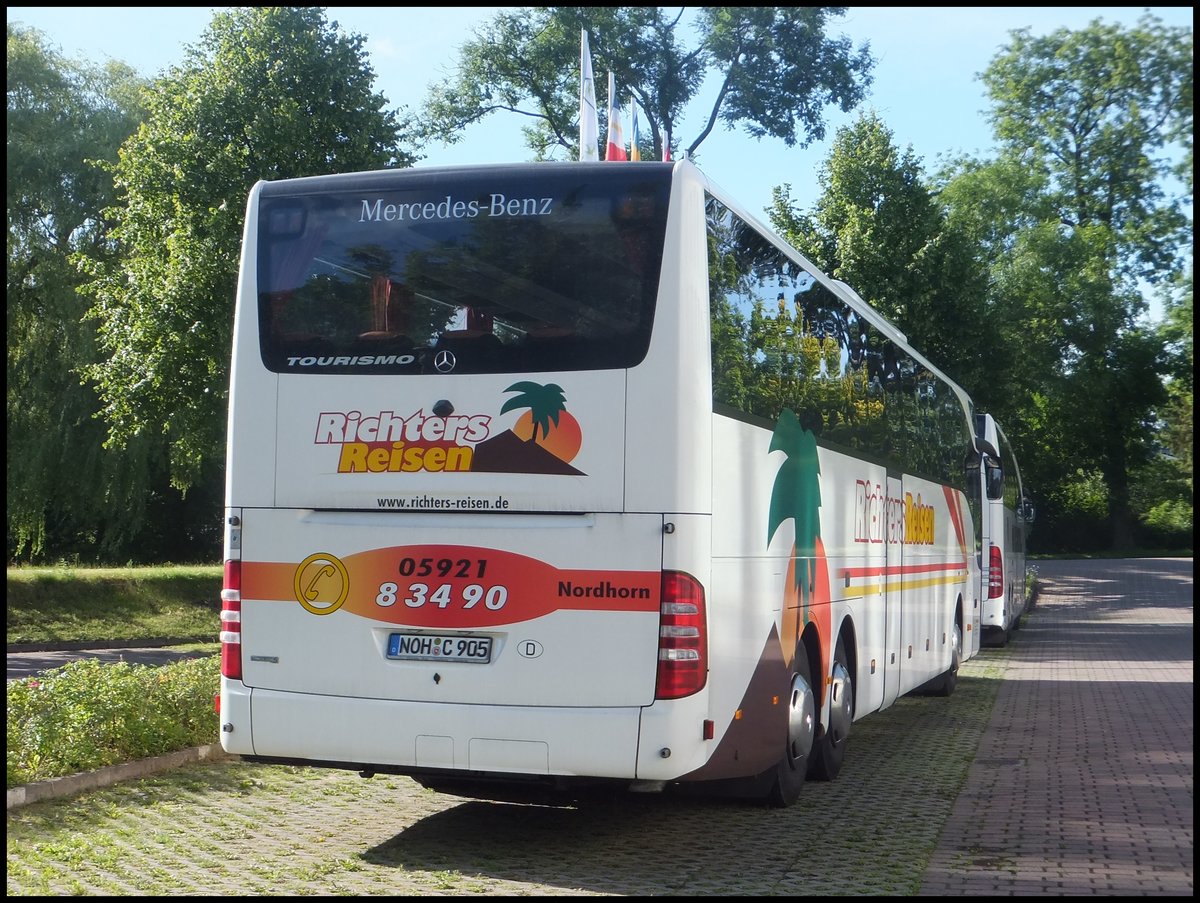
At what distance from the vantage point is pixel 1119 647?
2472 cm

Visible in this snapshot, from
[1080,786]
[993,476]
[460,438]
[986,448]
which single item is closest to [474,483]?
[460,438]

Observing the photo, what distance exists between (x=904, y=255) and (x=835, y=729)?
23.0 m

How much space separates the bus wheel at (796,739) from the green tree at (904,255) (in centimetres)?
2292

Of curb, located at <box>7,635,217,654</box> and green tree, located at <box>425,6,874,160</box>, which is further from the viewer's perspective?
green tree, located at <box>425,6,874,160</box>

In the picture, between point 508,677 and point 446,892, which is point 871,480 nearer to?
point 508,677

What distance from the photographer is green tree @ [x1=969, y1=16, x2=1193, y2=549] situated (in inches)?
1734

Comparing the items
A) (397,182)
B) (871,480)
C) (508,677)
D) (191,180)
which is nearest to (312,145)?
(191,180)

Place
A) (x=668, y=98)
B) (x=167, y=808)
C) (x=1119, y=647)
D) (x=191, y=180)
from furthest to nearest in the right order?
1. (x=668, y=98)
2. (x=1119, y=647)
3. (x=191, y=180)
4. (x=167, y=808)

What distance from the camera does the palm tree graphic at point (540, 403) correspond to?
714 centimetres

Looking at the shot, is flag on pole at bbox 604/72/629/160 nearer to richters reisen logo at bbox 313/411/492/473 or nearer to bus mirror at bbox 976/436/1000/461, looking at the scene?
richters reisen logo at bbox 313/411/492/473

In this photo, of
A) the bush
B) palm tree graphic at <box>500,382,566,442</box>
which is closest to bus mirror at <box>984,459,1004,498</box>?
the bush

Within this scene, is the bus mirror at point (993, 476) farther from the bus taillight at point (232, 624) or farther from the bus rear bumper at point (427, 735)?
the bus taillight at point (232, 624)

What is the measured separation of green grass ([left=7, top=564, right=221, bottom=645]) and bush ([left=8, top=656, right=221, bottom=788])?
52.4ft

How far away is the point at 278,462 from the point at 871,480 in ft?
17.9
